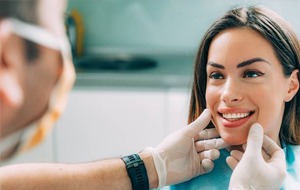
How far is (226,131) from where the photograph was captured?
4.38 ft

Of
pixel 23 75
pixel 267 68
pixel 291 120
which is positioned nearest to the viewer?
pixel 23 75

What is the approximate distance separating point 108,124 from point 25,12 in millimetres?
1991

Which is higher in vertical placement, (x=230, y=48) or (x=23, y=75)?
(x=23, y=75)

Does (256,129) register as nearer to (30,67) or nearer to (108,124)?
(30,67)

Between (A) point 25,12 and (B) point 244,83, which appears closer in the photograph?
(A) point 25,12

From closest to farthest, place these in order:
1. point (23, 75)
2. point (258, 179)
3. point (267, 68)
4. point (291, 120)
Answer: point (23, 75)
point (258, 179)
point (267, 68)
point (291, 120)

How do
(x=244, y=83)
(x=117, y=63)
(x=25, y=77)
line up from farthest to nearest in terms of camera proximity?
(x=117, y=63) → (x=244, y=83) → (x=25, y=77)

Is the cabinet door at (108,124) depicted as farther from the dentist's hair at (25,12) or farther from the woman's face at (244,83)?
the dentist's hair at (25,12)

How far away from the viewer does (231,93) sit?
1.29 m

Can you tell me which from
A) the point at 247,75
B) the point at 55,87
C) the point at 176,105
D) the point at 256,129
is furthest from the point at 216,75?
the point at 176,105

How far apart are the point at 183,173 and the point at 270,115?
0.29 meters

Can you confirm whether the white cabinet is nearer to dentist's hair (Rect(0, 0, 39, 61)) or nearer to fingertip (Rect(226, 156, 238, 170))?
fingertip (Rect(226, 156, 238, 170))

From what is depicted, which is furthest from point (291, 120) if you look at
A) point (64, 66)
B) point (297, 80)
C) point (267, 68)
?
point (64, 66)

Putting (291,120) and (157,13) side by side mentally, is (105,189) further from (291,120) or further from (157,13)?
(157,13)
